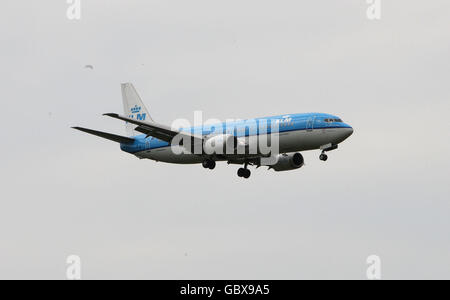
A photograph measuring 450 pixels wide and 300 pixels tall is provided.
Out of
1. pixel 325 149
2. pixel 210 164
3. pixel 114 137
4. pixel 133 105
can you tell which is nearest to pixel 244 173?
pixel 210 164

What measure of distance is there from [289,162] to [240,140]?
797cm

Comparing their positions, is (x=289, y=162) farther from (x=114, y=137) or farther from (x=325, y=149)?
(x=114, y=137)

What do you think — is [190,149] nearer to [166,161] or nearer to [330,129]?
[166,161]

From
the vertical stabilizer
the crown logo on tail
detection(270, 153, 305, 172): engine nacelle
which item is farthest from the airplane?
the crown logo on tail

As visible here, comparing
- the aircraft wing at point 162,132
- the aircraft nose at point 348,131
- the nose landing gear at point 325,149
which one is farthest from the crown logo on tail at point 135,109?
the aircraft nose at point 348,131

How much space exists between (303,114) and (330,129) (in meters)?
2.80

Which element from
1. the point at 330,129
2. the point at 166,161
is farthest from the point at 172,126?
the point at 330,129

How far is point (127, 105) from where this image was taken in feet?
352

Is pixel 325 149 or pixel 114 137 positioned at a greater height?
pixel 114 137

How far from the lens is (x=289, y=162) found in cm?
9450

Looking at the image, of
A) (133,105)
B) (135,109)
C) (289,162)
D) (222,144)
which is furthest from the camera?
(133,105)

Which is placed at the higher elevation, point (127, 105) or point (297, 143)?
point (127, 105)

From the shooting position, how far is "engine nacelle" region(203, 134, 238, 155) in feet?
286

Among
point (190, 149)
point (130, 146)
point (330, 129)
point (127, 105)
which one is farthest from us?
point (127, 105)
